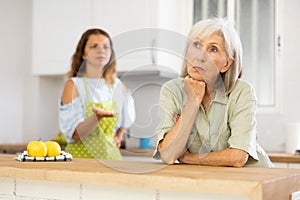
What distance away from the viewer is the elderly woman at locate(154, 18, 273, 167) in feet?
5.95

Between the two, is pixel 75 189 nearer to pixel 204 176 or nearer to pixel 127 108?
pixel 127 108

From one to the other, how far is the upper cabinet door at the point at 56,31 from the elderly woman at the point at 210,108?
94.8 inches

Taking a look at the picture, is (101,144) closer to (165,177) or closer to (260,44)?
(165,177)

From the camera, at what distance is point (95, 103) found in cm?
246

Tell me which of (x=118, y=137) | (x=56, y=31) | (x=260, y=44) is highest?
(x=56, y=31)

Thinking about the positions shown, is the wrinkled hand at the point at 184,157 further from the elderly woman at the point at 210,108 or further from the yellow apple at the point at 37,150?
the yellow apple at the point at 37,150

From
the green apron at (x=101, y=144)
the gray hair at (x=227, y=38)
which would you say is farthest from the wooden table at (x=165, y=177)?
the green apron at (x=101, y=144)

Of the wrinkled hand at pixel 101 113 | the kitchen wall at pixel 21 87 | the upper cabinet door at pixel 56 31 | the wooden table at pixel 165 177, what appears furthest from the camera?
the kitchen wall at pixel 21 87

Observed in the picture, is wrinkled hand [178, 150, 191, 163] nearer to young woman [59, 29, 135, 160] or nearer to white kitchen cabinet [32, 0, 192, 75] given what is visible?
young woman [59, 29, 135, 160]

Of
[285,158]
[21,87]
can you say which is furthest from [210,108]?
[21,87]

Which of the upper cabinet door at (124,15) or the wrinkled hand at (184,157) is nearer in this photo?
the wrinkled hand at (184,157)

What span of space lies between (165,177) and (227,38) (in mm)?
616

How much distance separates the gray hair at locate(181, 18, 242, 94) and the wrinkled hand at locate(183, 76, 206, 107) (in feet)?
0.09

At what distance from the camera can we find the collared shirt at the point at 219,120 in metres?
1.85
